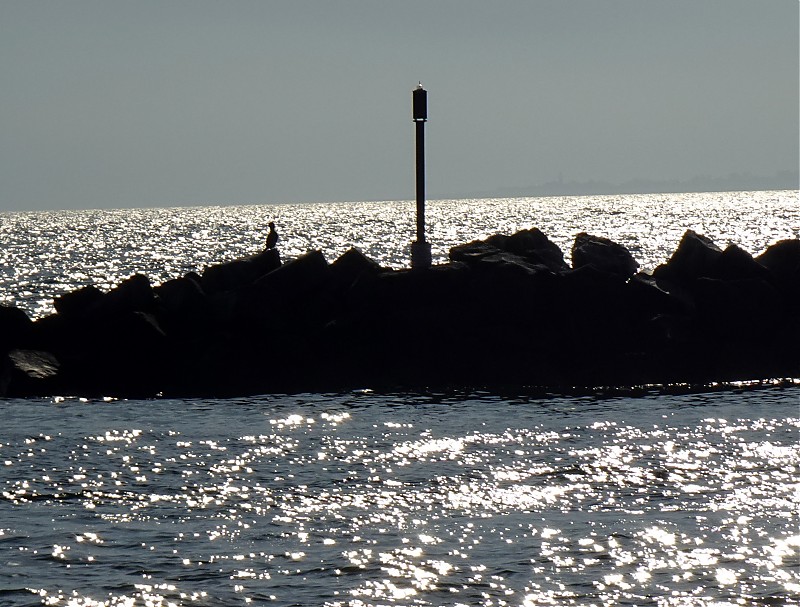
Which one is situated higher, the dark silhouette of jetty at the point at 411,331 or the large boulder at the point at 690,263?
the large boulder at the point at 690,263

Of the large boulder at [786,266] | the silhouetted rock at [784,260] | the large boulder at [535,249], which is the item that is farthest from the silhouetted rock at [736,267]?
the large boulder at [535,249]

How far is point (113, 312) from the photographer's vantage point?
21109mm

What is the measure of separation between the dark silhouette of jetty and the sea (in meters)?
0.96

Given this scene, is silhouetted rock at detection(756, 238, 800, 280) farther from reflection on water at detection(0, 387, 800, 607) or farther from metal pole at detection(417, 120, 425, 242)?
metal pole at detection(417, 120, 425, 242)

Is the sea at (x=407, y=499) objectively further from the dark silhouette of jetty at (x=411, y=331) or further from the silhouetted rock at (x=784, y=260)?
the silhouetted rock at (x=784, y=260)

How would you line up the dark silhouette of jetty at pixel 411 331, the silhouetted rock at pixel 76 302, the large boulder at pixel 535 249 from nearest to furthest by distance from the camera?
the dark silhouette of jetty at pixel 411 331 < the silhouetted rock at pixel 76 302 < the large boulder at pixel 535 249

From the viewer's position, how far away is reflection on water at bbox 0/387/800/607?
9.38 m

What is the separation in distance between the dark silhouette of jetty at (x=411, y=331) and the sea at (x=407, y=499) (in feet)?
3.14

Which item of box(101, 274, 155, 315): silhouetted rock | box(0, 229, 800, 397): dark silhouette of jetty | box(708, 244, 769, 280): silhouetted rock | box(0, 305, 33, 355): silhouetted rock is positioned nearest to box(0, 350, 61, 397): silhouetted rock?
box(0, 229, 800, 397): dark silhouette of jetty

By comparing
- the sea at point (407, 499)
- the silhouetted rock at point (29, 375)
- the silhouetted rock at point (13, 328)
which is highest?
the silhouetted rock at point (13, 328)

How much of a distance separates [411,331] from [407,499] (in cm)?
858

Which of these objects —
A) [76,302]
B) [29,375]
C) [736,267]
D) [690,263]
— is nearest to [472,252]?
[690,263]

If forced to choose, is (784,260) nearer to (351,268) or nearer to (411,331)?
(411,331)

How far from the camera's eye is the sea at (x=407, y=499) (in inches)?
369
